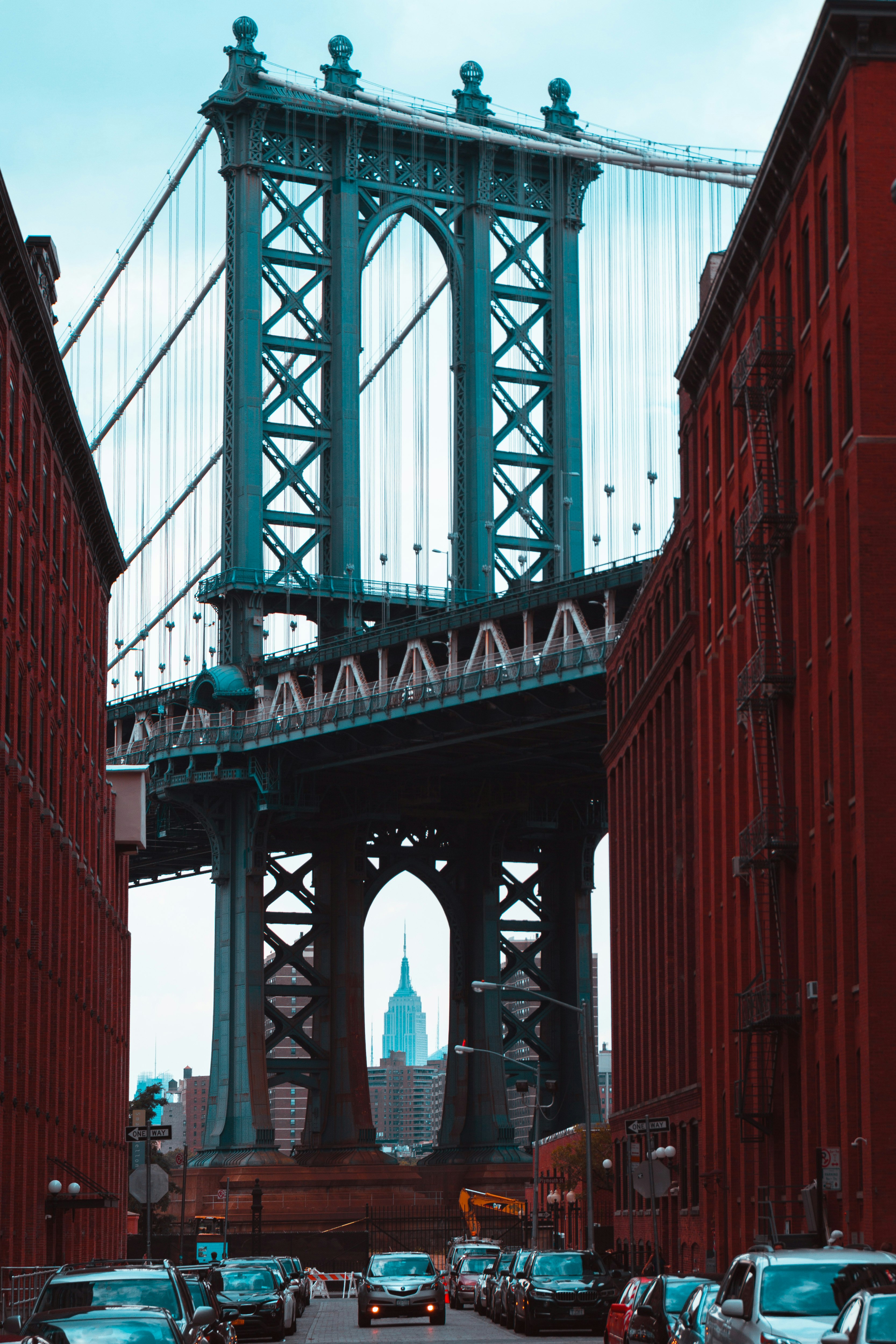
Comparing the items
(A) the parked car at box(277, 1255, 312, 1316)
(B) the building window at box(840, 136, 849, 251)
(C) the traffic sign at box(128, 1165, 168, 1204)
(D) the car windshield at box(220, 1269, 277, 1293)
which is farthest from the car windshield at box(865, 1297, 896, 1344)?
(A) the parked car at box(277, 1255, 312, 1316)

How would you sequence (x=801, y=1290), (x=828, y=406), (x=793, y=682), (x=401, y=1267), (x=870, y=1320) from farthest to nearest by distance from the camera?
1. (x=401, y=1267)
2. (x=793, y=682)
3. (x=828, y=406)
4. (x=801, y=1290)
5. (x=870, y=1320)

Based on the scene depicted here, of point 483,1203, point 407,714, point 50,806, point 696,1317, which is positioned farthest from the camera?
point 483,1203

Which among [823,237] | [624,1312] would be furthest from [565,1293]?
[823,237]

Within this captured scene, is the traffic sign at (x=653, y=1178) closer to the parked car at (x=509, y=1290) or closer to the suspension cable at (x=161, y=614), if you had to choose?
the parked car at (x=509, y=1290)

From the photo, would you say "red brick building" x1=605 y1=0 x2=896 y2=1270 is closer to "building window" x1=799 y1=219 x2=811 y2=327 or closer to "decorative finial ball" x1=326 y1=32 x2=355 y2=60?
"building window" x1=799 y1=219 x2=811 y2=327

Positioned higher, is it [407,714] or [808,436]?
[407,714]

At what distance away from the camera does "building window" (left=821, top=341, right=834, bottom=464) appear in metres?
40.5

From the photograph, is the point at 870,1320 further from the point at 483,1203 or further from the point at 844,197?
the point at 483,1203

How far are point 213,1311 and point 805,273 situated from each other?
27695mm

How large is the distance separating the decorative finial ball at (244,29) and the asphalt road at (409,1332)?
5772 cm

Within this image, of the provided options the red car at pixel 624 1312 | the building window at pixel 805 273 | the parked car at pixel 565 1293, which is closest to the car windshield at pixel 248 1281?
the parked car at pixel 565 1293

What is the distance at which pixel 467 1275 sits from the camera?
216ft

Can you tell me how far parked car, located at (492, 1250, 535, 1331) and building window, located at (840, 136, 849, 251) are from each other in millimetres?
19801

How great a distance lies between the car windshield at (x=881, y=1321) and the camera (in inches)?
630
